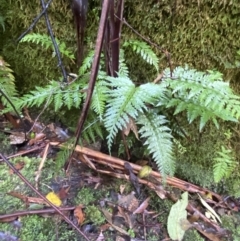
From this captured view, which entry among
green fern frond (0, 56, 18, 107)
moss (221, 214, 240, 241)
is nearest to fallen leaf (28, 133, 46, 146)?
green fern frond (0, 56, 18, 107)

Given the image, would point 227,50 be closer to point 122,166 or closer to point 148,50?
point 148,50

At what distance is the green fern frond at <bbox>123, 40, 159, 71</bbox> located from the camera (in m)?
1.48

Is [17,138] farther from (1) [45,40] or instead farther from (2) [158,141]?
(2) [158,141]

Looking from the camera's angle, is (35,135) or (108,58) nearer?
(108,58)

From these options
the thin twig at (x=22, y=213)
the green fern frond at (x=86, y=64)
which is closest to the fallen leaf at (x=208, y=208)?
the thin twig at (x=22, y=213)

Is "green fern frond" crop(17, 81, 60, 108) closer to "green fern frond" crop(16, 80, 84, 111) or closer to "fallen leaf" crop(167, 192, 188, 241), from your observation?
"green fern frond" crop(16, 80, 84, 111)

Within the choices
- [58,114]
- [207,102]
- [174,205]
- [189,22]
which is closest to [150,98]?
[207,102]

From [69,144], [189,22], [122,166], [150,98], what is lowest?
[122,166]

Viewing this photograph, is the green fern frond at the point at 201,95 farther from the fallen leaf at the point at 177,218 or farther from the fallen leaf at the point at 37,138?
the fallen leaf at the point at 37,138

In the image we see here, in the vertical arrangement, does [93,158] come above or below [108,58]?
below

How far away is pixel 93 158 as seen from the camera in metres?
1.62

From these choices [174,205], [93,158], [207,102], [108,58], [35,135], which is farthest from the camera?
[35,135]

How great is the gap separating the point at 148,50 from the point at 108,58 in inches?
7.9

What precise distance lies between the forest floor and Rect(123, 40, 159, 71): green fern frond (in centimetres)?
50
